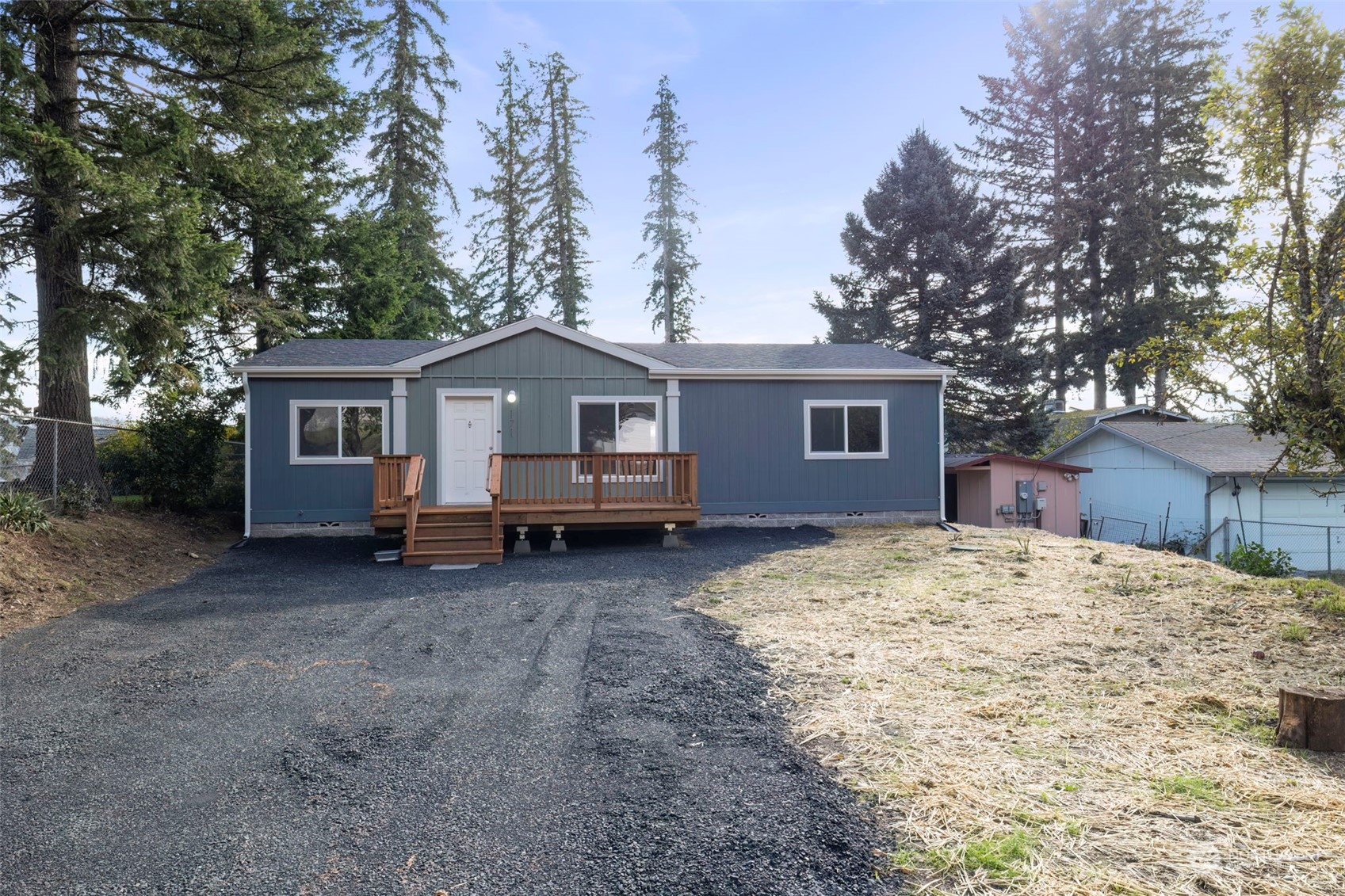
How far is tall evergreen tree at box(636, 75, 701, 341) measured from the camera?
24.0 meters

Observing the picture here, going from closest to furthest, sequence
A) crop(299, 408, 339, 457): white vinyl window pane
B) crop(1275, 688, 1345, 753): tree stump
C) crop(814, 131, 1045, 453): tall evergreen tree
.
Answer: crop(1275, 688, 1345, 753): tree stump → crop(299, 408, 339, 457): white vinyl window pane → crop(814, 131, 1045, 453): tall evergreen tree

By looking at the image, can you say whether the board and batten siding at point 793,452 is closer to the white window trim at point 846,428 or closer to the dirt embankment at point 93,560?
the white window trim at point 846,428

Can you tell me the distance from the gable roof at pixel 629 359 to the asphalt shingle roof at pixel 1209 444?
701cm

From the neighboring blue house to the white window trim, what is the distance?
0.02 m

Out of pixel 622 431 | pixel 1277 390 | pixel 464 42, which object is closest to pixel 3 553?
pixel 622 431

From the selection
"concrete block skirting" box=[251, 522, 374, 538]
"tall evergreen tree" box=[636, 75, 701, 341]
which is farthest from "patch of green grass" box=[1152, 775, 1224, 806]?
"tall evergreen tree" box=[636, 75, 701, 341]

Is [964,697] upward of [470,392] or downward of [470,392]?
downward

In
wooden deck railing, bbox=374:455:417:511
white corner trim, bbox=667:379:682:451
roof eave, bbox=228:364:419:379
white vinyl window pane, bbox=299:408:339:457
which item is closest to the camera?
wooden deck railing, bbox=374:455:417:511

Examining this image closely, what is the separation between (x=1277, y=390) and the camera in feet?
18.6

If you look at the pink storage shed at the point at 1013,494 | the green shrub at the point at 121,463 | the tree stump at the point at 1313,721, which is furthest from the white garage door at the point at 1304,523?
the green shrub at the point at 121,463

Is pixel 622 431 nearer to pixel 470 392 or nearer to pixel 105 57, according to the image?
pixel 470 392

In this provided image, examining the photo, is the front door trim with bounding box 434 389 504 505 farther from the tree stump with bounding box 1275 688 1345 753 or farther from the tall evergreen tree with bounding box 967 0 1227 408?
the tall evergreen tree with bounding box 967 0 1227 408

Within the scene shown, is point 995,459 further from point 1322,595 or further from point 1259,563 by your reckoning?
point 1322,595

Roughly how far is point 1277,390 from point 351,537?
11108 mm
